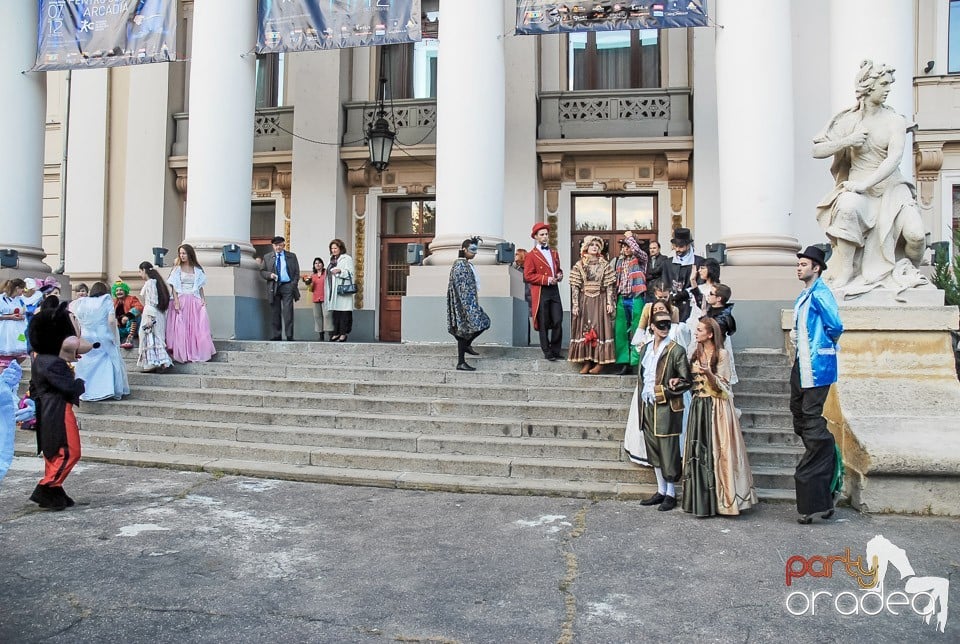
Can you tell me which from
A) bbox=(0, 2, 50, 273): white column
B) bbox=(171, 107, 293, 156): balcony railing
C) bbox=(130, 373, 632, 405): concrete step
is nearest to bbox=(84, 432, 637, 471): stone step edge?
bbox=(130, 373, 632, 405): concrete step

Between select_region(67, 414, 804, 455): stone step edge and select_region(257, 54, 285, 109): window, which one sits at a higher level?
select_region(257, 54, 285, 109): window

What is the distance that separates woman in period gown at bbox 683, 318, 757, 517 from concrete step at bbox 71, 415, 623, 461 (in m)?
1.38

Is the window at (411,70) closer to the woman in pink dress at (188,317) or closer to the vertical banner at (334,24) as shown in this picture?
the vertical banner at (334,24)

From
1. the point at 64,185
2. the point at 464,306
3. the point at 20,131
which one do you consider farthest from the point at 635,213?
the point at 64,185

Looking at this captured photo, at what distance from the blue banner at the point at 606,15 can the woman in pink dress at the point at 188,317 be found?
19.7 feet

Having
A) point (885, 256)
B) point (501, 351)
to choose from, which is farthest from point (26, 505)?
point (885, 256)

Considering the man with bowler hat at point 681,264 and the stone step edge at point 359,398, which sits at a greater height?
the man with bowler hat at point 681,264

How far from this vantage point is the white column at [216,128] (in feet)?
40.6

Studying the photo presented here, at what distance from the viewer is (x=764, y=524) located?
589cm

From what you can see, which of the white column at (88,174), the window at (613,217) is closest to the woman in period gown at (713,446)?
the window at (613,217)

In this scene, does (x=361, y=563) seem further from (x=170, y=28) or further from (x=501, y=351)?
(x=170, y=28)

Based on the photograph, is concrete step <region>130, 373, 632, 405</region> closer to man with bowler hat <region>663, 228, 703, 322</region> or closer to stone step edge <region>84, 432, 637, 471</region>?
stone step edge <region>84, 432, 637, 471</region>

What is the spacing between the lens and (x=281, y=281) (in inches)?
498

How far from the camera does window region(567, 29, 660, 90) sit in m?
16.5
